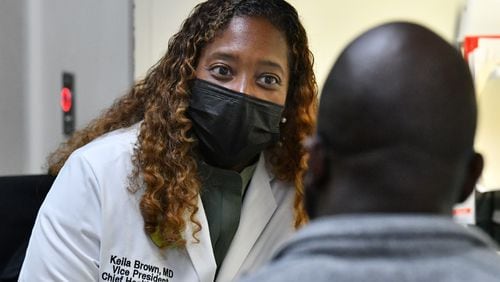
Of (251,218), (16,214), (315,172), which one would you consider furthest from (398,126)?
(16,214)

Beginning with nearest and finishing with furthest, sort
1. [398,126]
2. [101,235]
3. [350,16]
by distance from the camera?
[398,126] < [101,235] < [350,16]

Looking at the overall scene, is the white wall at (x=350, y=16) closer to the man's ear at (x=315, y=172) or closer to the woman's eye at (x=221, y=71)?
the woman's eye at (x=221, y=71)

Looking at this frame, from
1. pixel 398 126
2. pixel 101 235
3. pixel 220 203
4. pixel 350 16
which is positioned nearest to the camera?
pixel 398 126

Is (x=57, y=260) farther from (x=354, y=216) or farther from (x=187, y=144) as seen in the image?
(x=354, y=216)

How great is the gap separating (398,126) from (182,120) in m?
0.67

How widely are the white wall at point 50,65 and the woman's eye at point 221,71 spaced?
1.80ft

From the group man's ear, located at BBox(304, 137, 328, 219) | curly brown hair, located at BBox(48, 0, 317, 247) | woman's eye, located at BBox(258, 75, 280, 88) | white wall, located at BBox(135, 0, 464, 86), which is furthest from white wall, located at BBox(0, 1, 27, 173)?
man's ear, located at BBox(304, 137, 328, 219)

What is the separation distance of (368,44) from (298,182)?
77cm

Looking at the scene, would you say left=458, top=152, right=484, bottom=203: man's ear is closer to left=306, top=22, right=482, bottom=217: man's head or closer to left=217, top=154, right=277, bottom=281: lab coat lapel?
left=306, top=22, right=482, bottom=217: man's head

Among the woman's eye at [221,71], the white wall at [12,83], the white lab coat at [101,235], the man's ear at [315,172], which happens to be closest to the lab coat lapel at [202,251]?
the white lab coat at [101,235]

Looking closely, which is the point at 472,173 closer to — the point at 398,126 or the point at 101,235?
the point at 398,126

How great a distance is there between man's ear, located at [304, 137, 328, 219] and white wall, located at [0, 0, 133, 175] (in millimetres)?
1149

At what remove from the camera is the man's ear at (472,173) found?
544 mm

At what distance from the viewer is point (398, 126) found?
492mm
